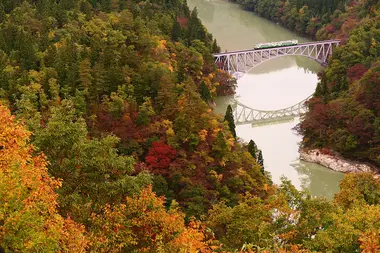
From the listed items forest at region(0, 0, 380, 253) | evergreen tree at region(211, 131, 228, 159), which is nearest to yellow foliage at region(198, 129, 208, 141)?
forest at region(0, 0, 380, 253)

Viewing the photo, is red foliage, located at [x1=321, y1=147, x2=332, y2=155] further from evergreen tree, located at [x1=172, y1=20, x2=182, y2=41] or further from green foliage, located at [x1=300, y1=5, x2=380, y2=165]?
evergreen tree, located at [x1=172, y1=20, x2=182, y2=41]

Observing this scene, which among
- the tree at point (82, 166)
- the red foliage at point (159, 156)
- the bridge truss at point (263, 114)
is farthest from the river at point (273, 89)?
the tree at point (82, 166)

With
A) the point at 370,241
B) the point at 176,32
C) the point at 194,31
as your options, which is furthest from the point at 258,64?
the point at 370,241

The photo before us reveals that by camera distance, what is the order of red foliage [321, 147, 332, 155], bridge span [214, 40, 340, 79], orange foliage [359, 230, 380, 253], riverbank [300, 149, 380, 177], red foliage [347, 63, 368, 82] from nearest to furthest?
orange foliage [359, 230, 380, 253]
riverbank [300, 149, 380, 177]
red foliage [321, 147, 332, 155]
red foliage [347, 63, 368, 82]
bridge span [214, 40, 340, 79]

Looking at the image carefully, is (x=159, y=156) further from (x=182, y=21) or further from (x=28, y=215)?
(x=182, y=21)

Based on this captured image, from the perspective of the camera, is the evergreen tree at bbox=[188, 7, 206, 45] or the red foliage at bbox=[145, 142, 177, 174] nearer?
the red foliage at bbox=[145, 142, 177, 174]

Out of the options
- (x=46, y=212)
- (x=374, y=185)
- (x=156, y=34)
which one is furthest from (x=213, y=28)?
(x=46, y=212)

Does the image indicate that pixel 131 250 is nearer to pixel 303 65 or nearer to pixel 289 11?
pixel 303 65
